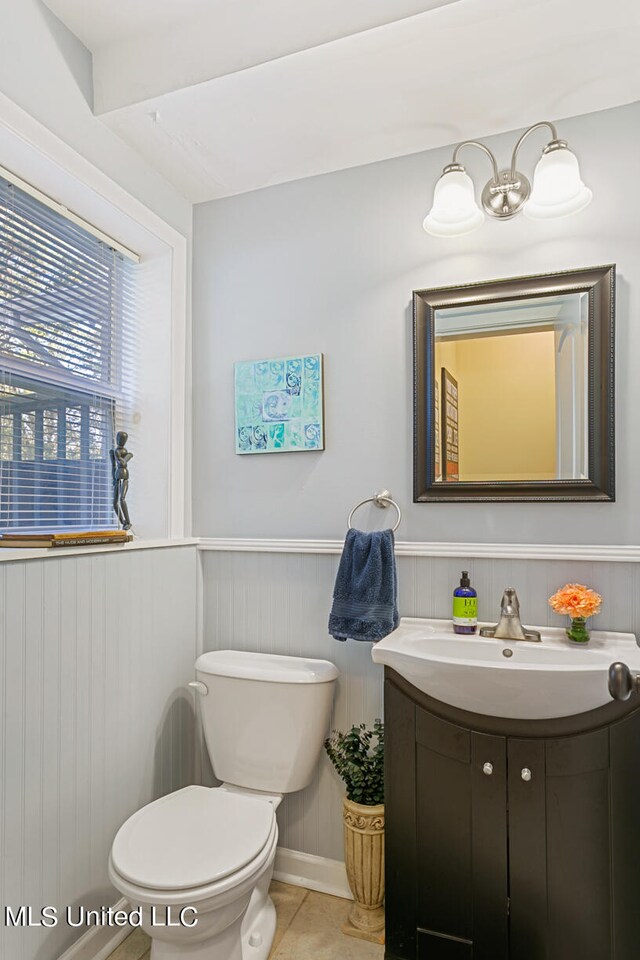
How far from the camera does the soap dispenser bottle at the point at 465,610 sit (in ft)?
5.41

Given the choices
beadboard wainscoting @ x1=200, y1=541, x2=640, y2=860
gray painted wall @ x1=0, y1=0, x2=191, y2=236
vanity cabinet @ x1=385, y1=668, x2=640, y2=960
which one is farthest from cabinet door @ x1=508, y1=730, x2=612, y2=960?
gray painted wall @ x1=0, y1=0, x2=191, y2=236

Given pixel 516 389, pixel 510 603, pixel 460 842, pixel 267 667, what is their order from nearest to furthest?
pixel 460 842
pixel 510 603
pixel 516 389
pixel 267 667

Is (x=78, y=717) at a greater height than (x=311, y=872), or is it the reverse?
(x=78, y=717)

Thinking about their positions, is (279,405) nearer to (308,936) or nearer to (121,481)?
(121,481)

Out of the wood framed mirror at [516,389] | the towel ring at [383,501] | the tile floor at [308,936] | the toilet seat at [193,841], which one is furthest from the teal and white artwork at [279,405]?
the tile floor at [308,936]

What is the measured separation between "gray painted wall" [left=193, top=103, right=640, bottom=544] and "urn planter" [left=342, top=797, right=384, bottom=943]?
85cm

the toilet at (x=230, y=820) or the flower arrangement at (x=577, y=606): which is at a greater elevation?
the flower arrangement at (x=577, y=606)

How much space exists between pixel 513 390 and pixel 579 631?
0.71 meters

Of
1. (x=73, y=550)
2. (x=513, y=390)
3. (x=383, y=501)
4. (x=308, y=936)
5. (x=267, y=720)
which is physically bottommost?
(x=308, y=936)

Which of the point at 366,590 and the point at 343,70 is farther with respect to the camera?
the point at 366,590

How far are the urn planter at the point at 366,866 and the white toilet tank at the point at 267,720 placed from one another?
20 centimetres
